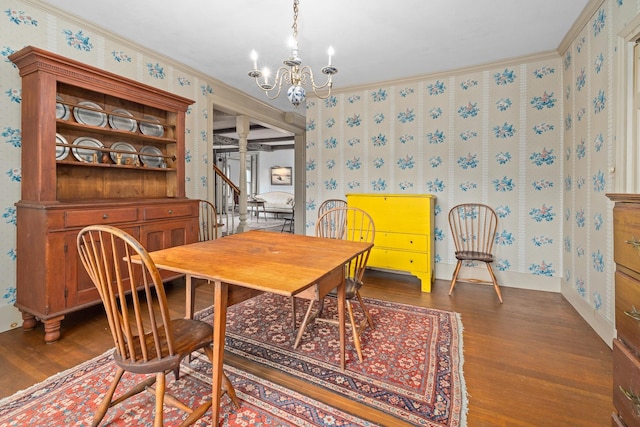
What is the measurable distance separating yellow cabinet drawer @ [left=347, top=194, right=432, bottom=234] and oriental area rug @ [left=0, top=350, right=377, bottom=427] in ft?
7.28

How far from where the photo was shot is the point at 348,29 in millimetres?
2705

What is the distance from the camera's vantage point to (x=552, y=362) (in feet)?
6.07

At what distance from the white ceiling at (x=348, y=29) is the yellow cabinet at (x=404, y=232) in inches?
59.7

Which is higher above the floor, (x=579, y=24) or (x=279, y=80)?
(x=279, y=80)

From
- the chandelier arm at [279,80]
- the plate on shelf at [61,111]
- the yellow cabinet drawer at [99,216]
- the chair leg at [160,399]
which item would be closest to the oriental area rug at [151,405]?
the chair leg at [160,399]

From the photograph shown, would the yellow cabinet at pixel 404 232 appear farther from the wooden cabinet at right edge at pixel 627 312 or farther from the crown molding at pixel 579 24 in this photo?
Result: the wooden cabinet at right edge at pixel 627 312

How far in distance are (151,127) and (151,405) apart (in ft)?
8.61

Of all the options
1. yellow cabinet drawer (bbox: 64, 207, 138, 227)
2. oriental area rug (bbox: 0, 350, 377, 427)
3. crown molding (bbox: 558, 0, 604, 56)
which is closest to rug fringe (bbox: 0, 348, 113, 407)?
oriental area rug (bbox: 0, 350, 377, 427)

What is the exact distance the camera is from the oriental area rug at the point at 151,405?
1.36m

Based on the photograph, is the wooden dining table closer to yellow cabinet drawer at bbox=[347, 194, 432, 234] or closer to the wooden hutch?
the wooden hutch

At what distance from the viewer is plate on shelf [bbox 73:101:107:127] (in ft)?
8.29

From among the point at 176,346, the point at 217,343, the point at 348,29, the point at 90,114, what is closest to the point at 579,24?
the point at 348,29

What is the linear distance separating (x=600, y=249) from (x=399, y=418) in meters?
2.02

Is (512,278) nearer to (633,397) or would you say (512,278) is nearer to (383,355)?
(383,355)
